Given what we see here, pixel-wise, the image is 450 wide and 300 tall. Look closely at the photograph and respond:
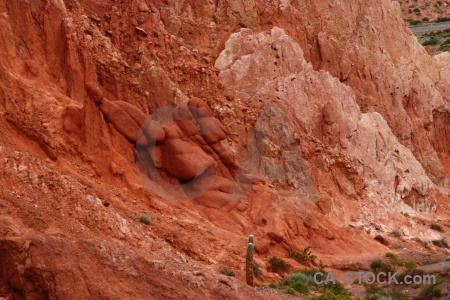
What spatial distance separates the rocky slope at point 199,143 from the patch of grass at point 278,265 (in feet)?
1.58

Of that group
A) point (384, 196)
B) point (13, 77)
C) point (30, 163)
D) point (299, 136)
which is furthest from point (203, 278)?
point (384, 196)

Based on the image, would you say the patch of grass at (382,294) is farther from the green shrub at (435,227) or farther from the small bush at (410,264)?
the green shrub at (435,227)

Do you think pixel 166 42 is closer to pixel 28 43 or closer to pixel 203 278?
pixel 28 43

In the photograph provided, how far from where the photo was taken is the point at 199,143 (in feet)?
74.3

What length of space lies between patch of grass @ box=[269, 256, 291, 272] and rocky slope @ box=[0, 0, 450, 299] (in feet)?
1.58

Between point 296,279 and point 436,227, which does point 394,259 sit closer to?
point 296,279

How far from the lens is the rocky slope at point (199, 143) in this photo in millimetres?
12156

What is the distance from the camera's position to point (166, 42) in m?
25.2

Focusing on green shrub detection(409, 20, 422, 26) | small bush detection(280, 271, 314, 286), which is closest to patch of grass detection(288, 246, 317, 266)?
small bush detection(280, 271, 314, 286)

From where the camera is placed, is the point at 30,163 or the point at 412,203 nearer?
the point at 30,163

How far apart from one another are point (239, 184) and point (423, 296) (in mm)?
7752

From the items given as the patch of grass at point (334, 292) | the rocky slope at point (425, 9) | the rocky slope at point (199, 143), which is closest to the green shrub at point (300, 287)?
the patch of grass at point (334, 292)

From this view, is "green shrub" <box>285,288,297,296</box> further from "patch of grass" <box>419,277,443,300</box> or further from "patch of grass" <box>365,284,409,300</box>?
"patch of grass" <box>419,277,443,300</box>

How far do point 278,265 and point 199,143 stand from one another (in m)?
5.33
